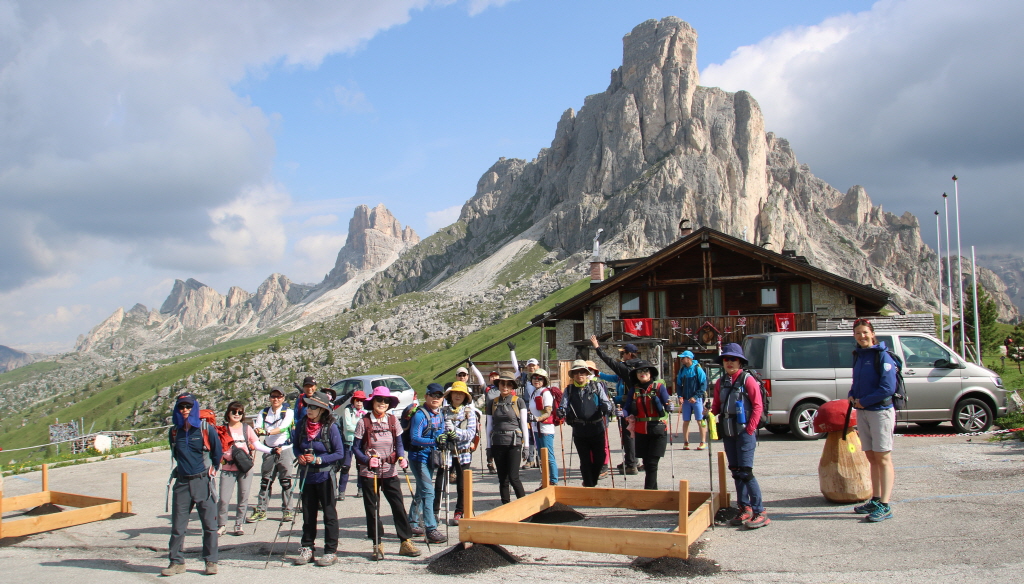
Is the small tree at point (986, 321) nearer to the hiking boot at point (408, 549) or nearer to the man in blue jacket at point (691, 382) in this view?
the man in blue jacket at point (691, 382)

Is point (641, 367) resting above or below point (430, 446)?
above

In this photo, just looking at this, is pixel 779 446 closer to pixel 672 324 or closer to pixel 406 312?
pixel 672 324

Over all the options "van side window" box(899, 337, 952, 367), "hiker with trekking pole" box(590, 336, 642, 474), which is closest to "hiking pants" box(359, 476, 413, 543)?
"hiker with trekking pole" box(590, 336, 642, 474)

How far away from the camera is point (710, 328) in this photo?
2759 centimetres

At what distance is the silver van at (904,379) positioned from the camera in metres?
12.6

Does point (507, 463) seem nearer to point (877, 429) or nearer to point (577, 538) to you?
point (577, 538)

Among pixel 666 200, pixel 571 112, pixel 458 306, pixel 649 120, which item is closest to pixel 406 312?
pixel 458 306

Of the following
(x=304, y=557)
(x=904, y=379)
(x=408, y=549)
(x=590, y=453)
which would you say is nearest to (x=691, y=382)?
(x=590, y=453)

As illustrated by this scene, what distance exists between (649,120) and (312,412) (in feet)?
519

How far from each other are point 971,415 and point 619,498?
867 centimetres

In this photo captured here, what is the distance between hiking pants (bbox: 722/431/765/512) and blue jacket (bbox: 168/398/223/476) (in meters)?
5.84

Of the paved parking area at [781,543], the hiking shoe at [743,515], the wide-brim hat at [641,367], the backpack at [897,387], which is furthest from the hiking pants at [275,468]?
the backpack at [897,387]

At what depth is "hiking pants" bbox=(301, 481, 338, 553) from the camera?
7.21 meters

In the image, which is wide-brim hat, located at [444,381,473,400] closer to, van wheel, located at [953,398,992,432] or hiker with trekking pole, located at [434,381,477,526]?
hiker with trekking pole, located at [434,381,477,526]
